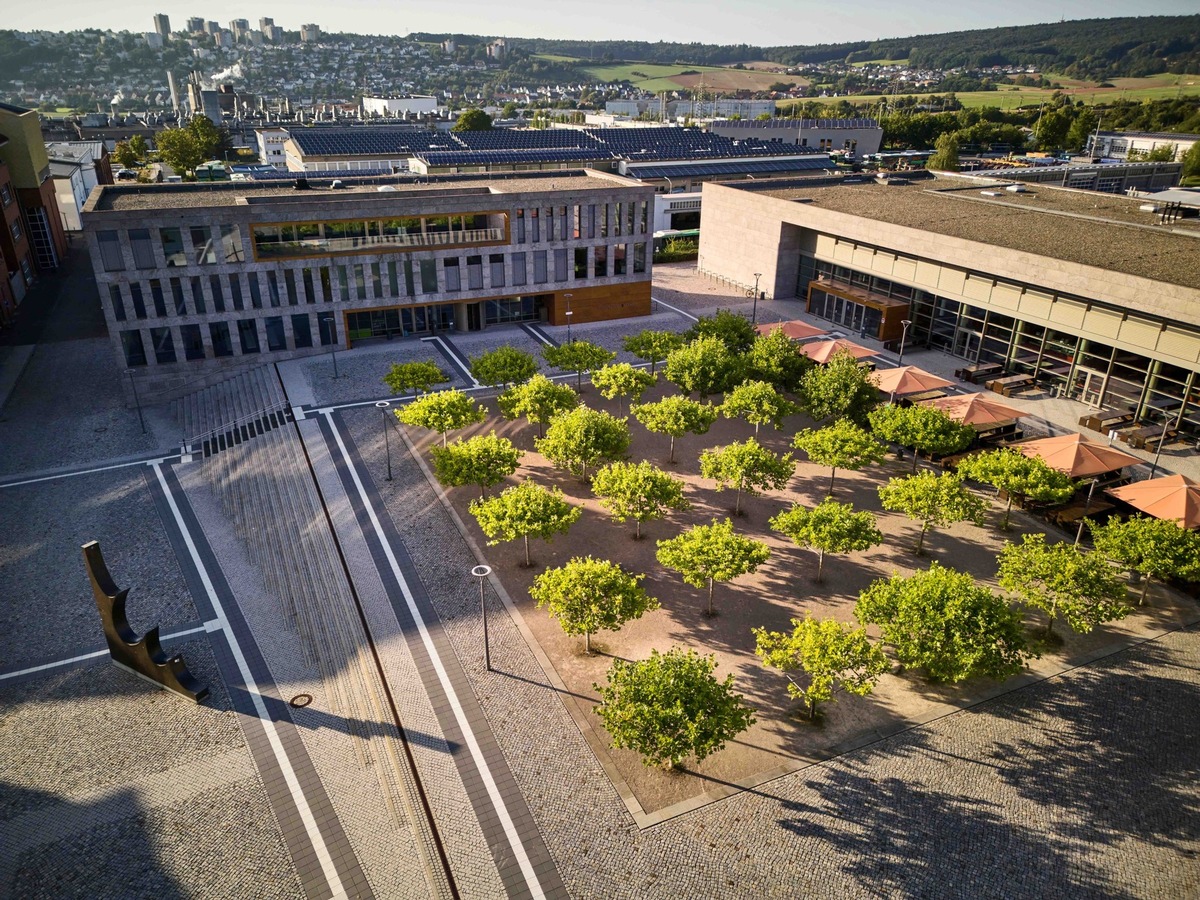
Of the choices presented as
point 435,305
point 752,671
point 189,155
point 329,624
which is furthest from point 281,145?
point 752,671

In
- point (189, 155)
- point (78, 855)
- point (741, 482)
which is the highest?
point (189, 155)

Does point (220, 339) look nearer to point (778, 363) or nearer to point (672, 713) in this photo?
point (778, 363)

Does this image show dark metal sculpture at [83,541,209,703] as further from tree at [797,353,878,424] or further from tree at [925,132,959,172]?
tree at [925,132,959,172]

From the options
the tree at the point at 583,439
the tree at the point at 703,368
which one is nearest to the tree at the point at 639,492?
the tree at the point at 583,439

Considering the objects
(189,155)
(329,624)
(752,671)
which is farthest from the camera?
(189,155)

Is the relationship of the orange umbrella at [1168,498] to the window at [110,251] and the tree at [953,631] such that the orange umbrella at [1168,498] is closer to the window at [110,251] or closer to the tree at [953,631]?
the tree at [953,631]

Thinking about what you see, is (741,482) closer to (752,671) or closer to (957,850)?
(752,671)

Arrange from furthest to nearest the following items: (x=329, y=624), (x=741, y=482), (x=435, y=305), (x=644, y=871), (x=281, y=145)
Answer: (x=281, y=145) < (x=435, y=305) < (x=741, y=482) < (x=329, y=624) < (x=644, y=871)

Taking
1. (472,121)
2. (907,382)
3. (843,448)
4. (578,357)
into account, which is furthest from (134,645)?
(472,121)
